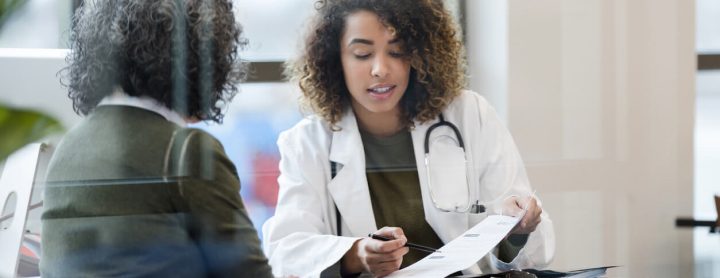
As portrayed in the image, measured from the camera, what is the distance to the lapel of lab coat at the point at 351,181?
5.19 ft

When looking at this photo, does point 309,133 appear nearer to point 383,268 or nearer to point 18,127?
point 383,268

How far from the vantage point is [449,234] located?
5.32 feet

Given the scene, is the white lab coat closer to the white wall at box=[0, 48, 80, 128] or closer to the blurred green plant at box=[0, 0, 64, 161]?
the white wall at box=[0, 48, 80, 128]

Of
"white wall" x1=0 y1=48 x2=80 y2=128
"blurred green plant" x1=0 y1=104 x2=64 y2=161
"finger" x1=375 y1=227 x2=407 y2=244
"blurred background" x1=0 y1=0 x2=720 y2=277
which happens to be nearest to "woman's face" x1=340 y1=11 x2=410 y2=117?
"blurred background" x1=0 y1=0 x2=720 y2=277

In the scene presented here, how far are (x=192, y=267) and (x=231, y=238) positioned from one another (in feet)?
0.29

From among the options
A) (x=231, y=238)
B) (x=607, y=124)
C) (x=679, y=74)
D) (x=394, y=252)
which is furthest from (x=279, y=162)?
(x=679, y=74)

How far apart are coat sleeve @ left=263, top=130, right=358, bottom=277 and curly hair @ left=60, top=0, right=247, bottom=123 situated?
215mm

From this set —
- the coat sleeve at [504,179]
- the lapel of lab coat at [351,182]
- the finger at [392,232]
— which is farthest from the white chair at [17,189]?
the coat sleeve at [504,179]

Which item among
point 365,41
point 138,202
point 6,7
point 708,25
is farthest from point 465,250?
point 6,7

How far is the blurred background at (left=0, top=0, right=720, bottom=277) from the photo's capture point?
154 cm

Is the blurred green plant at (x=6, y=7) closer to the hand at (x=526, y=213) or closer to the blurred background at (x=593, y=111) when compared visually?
the blurred background at (x=593, y=111)

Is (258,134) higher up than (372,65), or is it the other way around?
(372,65)

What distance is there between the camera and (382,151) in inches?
63.7

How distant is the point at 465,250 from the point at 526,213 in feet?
0.60
